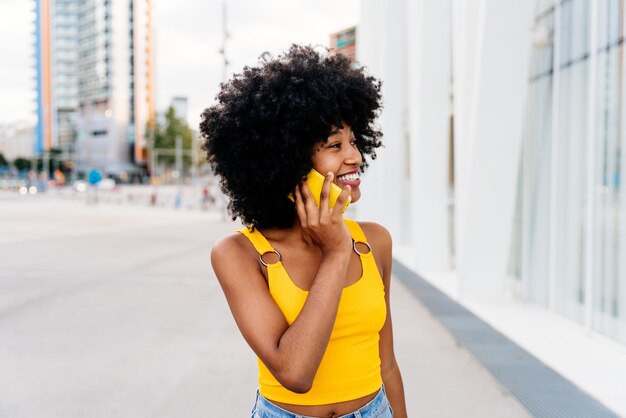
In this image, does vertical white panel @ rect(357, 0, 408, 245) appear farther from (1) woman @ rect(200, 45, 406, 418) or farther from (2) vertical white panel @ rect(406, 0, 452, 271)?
(1) woman @ rect(200, 45, 406, 418)

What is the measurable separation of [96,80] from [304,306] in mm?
113586

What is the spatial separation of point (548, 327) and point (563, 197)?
1711 mm

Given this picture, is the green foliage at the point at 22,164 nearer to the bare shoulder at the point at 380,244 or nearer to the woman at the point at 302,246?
the woman at the point at 302,246

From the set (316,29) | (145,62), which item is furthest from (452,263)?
(145,62)

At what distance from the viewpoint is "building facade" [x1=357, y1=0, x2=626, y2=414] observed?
5656 mm

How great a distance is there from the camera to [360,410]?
150cm

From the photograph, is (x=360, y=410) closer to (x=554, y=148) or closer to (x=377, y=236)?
(x=377, y=236)

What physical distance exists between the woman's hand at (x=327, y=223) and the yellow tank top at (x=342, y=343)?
0.13 metres

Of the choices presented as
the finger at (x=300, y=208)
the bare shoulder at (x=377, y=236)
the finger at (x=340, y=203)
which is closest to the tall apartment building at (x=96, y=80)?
the bare shoulder at (x=377, y=236)

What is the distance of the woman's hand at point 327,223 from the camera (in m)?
1.38

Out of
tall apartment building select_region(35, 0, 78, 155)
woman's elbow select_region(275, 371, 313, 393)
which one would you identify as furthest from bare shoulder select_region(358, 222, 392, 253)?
tall apartment building select_region(35, 0, 78, 155)

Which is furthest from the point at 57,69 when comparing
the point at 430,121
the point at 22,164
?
the point at 430,121

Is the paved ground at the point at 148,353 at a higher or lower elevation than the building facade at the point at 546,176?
lower

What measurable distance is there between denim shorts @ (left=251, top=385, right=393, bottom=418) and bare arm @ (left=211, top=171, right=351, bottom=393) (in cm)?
20
